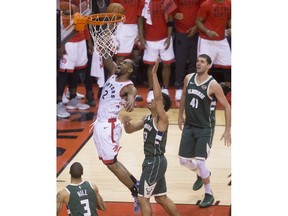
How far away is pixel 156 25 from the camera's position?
10555 mm

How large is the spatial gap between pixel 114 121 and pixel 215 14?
3303 millimetres

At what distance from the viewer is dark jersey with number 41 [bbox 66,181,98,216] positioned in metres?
6.16

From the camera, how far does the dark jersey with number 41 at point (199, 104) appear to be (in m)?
7.31

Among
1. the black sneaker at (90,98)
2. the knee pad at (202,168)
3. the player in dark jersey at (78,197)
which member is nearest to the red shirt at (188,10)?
the black sneaker at (90,98)

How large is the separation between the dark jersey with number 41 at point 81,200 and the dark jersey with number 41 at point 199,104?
153 cm

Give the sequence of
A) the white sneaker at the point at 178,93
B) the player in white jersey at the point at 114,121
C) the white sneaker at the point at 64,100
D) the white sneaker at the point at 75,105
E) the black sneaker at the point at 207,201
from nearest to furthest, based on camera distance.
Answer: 1. the player in white jersey at the point at 114,121
2. the black sneaker at the point at 207,201
3. the white sneaker at the point at 75,105
4. the white sneaker at the point at 64,100
5. the white sneaker at the point at 178,93

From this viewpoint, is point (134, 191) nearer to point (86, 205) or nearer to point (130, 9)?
point (86, 205)

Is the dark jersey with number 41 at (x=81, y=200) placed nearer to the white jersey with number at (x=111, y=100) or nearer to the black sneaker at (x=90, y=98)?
the white jersey with number at (x=111, y=100)

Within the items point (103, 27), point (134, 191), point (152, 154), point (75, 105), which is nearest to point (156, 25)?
point (75, 105)

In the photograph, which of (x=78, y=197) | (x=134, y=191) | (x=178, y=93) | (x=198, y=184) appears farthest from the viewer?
(x=178, y=93)
